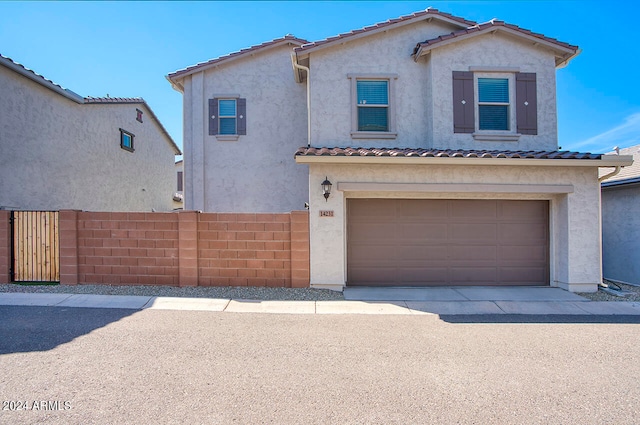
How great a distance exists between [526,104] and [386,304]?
6.84 metres

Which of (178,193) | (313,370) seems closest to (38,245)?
(313,370)

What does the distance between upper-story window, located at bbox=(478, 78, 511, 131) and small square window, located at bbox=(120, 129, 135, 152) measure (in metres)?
14.5

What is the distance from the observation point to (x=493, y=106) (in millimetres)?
9258

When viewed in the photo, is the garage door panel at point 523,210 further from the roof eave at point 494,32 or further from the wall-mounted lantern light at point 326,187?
the wall-mounted lantern light at point 326,187

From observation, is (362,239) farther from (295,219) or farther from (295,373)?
(295,373)

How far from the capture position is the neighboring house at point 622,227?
932 cm

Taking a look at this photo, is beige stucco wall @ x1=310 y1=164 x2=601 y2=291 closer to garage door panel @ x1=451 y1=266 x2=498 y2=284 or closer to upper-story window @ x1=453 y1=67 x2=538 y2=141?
upper-story window @ x1=453 y1=67 x2=538 y2=141

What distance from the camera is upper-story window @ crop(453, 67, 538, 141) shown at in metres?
9.09

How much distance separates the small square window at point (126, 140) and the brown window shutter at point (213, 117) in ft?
20.0

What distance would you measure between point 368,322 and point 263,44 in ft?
32.3

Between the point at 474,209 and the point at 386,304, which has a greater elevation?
the point at 474,209

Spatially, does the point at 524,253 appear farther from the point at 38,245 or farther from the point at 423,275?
the point at 38,245

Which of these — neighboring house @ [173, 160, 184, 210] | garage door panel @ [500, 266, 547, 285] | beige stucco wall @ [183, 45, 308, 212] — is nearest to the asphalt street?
garage door panel @ [500, 266, 547, 285]

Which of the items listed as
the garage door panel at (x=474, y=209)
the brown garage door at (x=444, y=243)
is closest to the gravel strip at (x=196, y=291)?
the brown garage door at (x=444, y=243)
